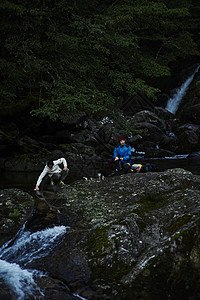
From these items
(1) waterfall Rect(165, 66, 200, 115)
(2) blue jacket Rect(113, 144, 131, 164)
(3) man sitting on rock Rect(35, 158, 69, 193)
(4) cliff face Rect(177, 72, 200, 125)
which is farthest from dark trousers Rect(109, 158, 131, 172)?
(1) waterfall Rect(165, 66, 200, 115)

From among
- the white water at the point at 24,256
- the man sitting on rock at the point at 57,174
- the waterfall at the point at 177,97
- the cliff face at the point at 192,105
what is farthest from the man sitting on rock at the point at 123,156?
the waterfall at the point at 177,97

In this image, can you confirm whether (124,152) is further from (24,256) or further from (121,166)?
(24,256)

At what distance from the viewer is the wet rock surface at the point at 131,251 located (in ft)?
15.1

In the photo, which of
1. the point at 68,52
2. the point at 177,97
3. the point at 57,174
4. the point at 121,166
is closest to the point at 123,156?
the point at 121,166

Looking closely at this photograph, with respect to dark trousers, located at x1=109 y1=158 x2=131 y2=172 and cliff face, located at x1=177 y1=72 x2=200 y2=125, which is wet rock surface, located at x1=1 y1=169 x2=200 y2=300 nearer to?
dark trousers, located at x1=109 y1=158 x2=131 y2=172

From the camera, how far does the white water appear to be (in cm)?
496

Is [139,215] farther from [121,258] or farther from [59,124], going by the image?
[59,124]

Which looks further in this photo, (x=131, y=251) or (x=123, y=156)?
(x=123, y=156)

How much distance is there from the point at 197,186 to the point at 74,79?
8394 mm

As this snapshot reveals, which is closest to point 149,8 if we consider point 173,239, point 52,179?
point 52,179

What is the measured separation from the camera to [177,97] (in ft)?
132

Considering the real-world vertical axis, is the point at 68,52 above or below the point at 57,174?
above

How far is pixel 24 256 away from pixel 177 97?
37877 mm

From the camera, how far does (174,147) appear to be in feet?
85.0
